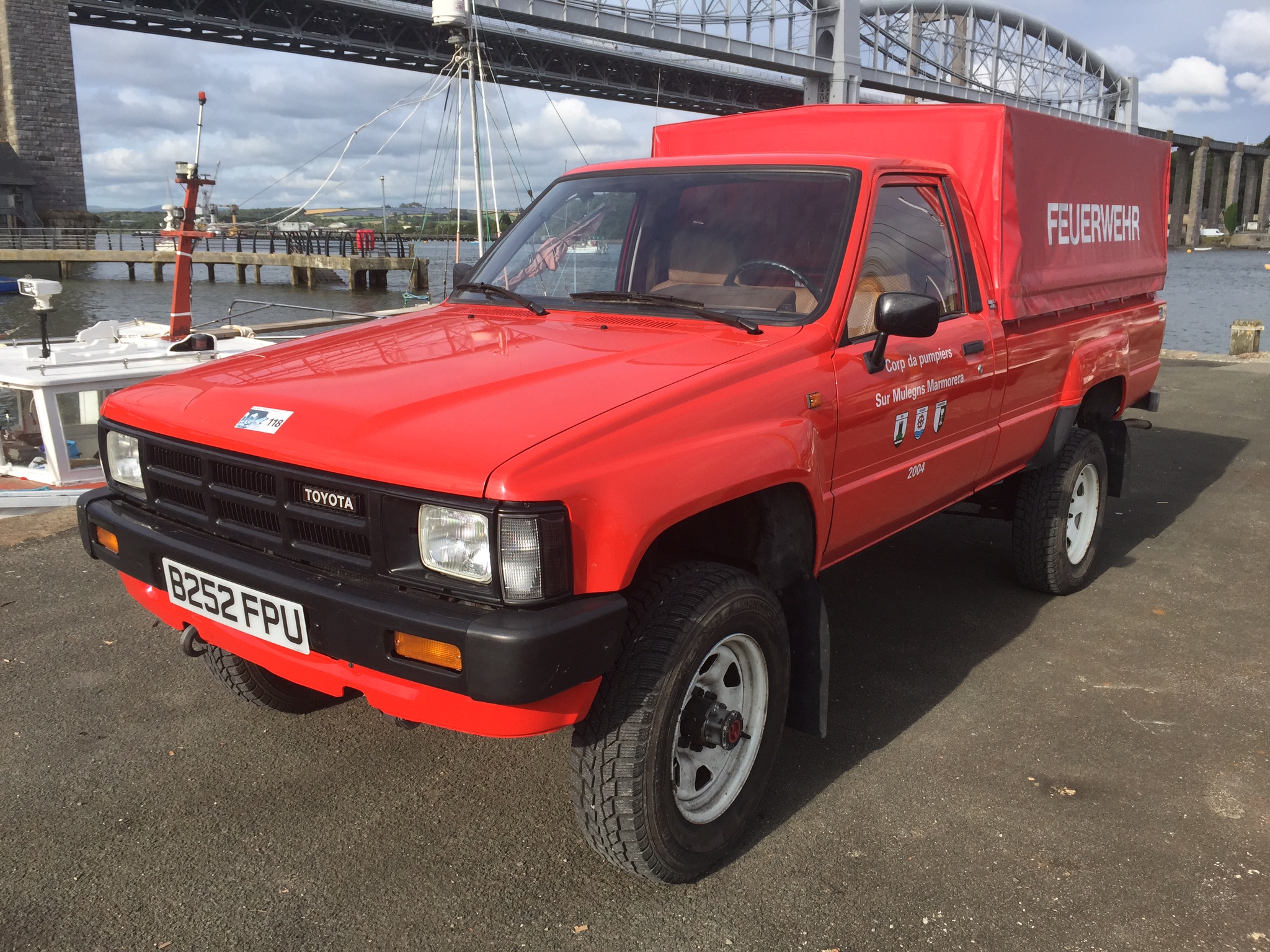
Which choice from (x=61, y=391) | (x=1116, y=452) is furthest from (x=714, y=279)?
(x=61, y=391)

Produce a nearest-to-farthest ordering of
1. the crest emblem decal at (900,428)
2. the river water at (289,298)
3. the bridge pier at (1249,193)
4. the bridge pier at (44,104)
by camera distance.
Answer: the crest emblem decal at (900,428) < the river water at (289,298) < the bridge pier at (44,104) < the bridge pier at (1249,193)

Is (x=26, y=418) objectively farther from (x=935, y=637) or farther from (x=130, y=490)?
(x=935, y=637)

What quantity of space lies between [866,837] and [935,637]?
62.4 inches

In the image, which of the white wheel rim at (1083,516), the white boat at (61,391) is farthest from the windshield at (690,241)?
the white boat at (61,391)

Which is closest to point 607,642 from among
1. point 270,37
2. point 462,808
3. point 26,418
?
point 462,808

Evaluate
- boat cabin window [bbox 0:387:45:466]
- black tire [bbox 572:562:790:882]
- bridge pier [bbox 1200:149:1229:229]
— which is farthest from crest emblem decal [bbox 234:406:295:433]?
bridge pier [bbox 1200:149:1229:229]

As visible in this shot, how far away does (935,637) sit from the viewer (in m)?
4.23

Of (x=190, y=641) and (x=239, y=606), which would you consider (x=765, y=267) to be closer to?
(x=239, y=606)

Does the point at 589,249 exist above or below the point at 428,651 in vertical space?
above

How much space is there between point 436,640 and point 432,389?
2.25ft

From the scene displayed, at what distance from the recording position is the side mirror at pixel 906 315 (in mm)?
2902

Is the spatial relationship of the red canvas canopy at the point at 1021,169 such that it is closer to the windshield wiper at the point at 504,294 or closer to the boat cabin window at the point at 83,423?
the windshield wiper at the point at 504,294

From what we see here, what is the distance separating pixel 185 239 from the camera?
9.66m

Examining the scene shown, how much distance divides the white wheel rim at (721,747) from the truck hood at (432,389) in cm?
75
